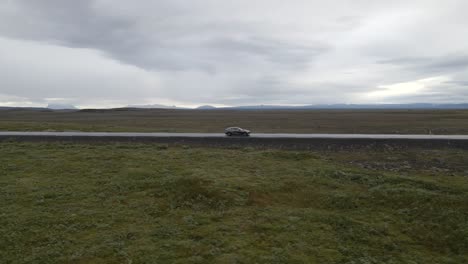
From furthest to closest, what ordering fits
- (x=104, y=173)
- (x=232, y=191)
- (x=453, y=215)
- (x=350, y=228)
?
(x=104, y=173), (x=232, y=191), (x=453, y=215), (x=350, y=228)

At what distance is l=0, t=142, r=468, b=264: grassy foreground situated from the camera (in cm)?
978

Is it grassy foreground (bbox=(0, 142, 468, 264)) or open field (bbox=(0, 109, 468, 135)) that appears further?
open field (bbox=(0, 109, 468, 135))

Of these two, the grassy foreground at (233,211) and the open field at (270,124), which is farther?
the open field at (270,124)

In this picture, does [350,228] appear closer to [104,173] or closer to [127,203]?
[127,203]

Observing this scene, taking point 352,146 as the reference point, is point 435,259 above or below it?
below

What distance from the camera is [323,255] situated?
9.59m

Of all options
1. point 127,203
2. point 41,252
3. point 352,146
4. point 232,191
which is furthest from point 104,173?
point 352,146

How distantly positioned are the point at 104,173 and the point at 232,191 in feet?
28.0

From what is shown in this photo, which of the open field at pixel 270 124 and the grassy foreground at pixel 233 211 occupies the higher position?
the open field at pixel 270 124

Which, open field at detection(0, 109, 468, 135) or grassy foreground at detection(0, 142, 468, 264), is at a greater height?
open field at detection(0, 109, 468, 135)

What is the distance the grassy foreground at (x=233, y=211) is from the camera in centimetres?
978

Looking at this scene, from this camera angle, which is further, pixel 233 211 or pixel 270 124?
pixel 270 124

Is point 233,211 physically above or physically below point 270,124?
→ below

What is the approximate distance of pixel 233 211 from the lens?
1305cm
